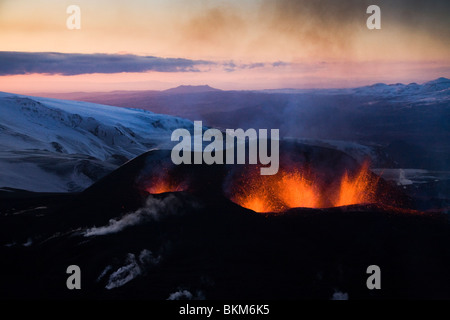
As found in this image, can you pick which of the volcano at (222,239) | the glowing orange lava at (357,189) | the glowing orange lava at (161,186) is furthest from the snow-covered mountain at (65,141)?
the glowing orange lava at (357,189)

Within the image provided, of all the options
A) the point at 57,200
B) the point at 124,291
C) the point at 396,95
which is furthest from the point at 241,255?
the point at 396,95

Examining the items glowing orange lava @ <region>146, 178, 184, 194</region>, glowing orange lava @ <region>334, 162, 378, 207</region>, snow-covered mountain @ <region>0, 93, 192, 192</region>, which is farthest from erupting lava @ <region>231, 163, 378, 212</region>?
snow-covered mountain @ <region>0, 93, 192, 192</region>

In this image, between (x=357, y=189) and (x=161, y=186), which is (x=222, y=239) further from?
(x=357, y=189)

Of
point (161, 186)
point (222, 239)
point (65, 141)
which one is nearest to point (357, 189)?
point (222, 239)

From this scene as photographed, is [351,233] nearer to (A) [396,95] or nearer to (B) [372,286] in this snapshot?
(B) [372,286]

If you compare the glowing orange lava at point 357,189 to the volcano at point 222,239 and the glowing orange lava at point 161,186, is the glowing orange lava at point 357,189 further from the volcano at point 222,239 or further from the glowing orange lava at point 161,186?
the glowing orange lava at point 161,186

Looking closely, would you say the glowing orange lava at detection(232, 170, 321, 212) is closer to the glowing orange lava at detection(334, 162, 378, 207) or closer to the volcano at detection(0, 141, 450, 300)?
the volcano at detection(0, 141, 450, 300)
